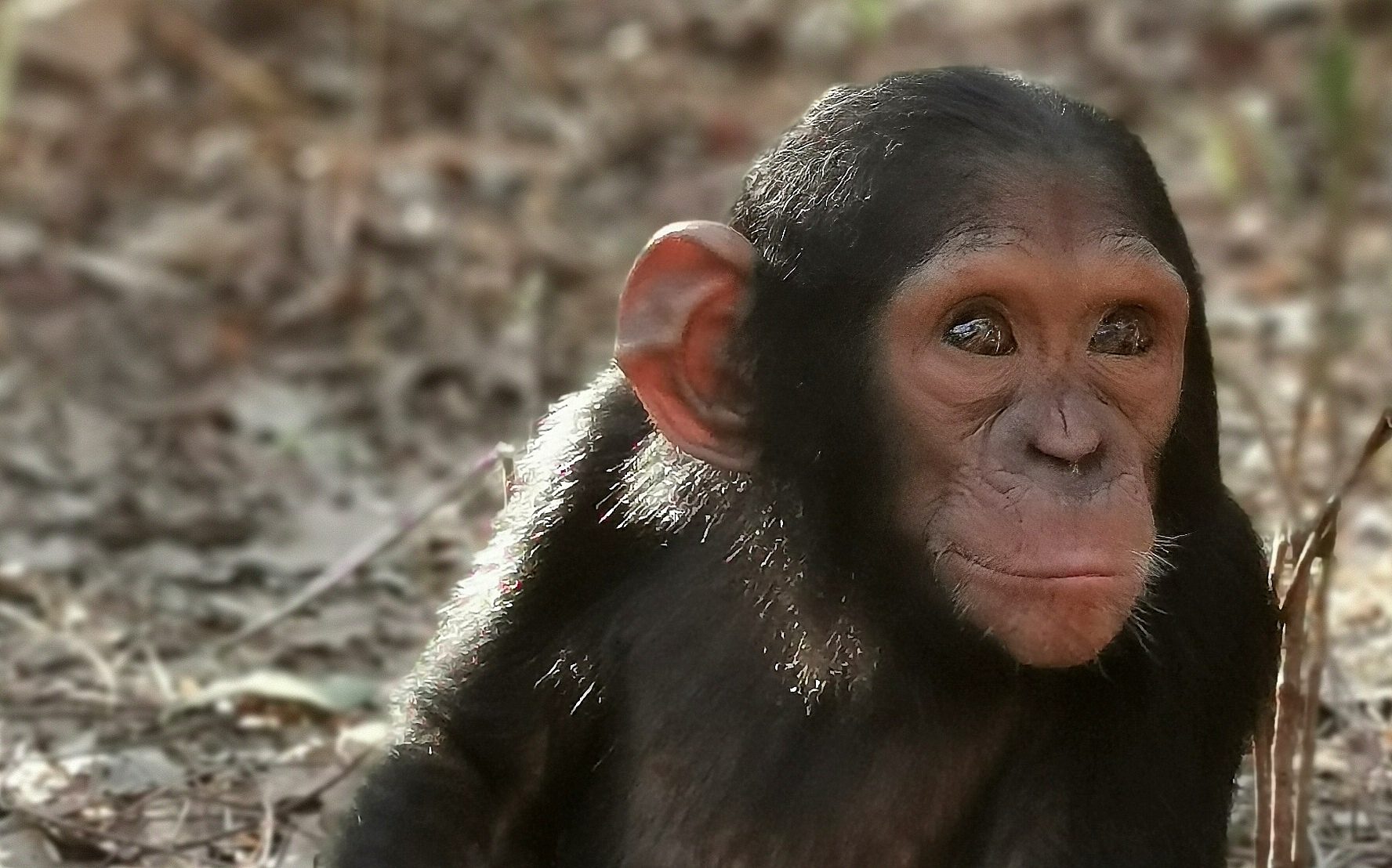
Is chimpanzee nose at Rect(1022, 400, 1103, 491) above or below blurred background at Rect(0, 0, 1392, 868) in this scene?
below

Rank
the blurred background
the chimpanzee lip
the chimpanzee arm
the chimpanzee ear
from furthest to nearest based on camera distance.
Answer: the blurred background, the chimpanzee arm, the chimpanzee ear, the chimpanzee lip

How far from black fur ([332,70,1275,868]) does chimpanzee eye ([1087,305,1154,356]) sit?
0.16 meters

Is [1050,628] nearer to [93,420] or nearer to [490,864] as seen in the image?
[490,864]

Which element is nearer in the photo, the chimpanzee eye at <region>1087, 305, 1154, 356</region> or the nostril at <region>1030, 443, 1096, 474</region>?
the nostril at <region>1030, 443, 1096, 474</region>

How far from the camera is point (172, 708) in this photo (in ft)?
19.9

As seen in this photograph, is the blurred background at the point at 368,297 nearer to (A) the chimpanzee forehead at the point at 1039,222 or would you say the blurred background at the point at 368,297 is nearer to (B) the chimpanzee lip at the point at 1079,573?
(A) the chimpanzee forehead at the point at 1039,222

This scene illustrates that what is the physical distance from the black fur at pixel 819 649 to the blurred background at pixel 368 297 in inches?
26.4

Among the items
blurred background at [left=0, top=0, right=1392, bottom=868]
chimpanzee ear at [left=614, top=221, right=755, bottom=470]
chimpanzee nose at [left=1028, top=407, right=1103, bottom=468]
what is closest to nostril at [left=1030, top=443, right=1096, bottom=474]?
chimpanzee nose at [left=1028, top=407, right=1103, bottom=468]

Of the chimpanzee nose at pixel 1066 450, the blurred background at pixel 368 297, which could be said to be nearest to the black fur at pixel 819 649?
the chimpanzee nose at pixel 1066 450

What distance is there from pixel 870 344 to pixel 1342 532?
4293 mm

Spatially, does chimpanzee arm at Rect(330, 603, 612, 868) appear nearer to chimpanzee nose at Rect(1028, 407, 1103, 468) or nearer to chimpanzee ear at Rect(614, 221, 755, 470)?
chimpanzee ear at Rect(614, 221, 755, 470)

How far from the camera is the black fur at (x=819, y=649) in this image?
405 centimetres

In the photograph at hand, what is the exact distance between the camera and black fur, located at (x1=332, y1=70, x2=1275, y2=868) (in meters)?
4.05

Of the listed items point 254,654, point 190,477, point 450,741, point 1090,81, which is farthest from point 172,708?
point 1090,81
